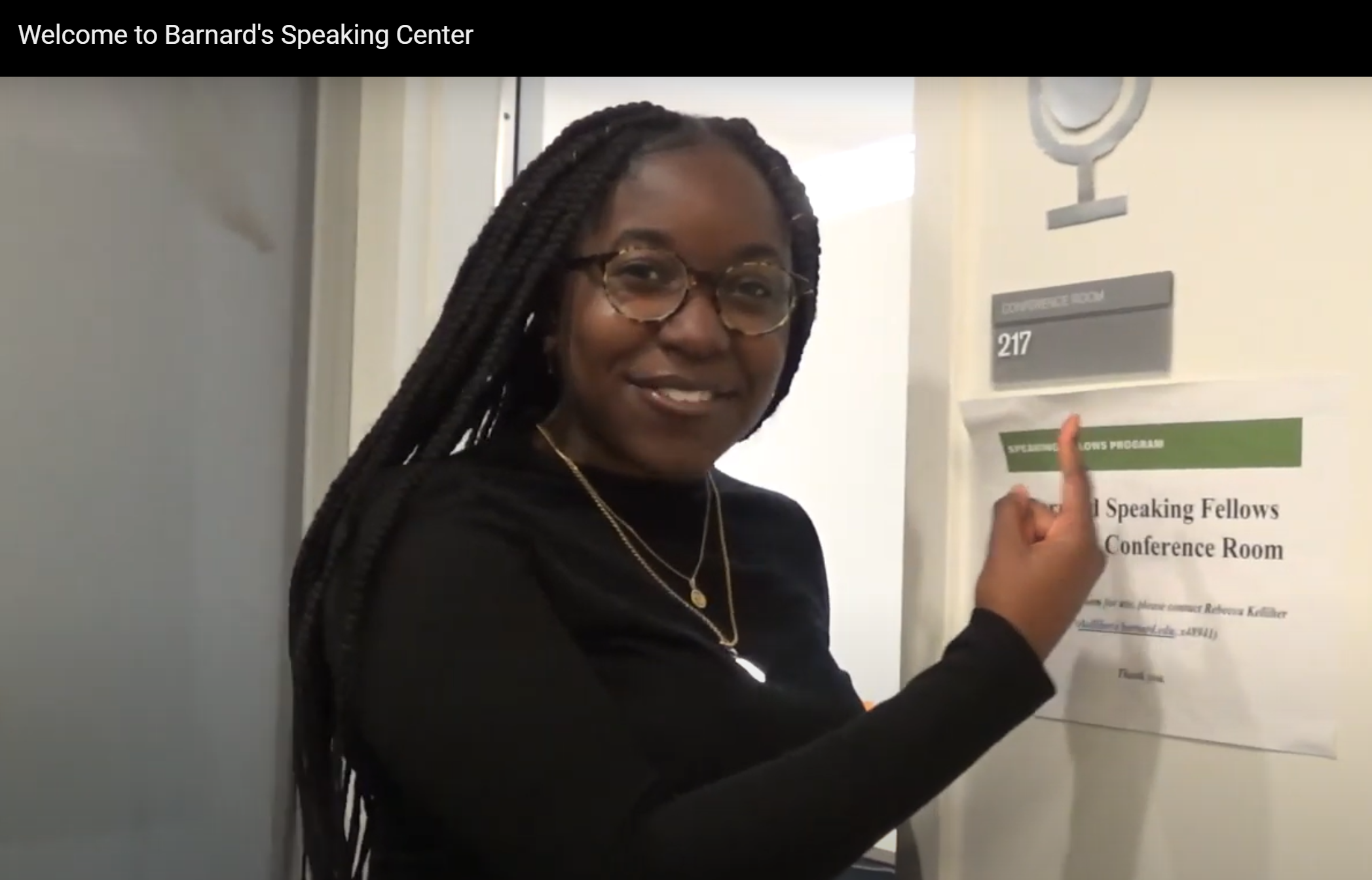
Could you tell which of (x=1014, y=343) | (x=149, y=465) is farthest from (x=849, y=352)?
(x=149, y=465)

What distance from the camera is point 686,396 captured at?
2.46ft

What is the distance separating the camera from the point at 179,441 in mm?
1258

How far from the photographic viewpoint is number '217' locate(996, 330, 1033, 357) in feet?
2.63

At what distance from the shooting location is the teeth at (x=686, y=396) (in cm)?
75

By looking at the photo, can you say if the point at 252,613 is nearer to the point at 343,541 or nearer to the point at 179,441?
the point at 179,441

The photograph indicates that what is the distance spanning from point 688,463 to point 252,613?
791 mm

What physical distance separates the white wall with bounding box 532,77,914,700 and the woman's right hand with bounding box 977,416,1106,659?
421 mm

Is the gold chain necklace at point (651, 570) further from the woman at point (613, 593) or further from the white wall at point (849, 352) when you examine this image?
the white wall at point (849, 352)

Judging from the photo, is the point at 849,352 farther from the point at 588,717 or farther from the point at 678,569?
the point at 588,717

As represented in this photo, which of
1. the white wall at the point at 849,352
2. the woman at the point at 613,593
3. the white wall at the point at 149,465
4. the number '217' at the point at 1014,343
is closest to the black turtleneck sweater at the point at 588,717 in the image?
the woman at the point at 613,593

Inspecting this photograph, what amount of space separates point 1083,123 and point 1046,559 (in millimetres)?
322

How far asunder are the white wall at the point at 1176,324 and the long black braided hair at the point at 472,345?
0.54ft

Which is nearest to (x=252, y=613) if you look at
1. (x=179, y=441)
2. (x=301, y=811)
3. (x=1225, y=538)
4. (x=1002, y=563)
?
(x=179, y=441)

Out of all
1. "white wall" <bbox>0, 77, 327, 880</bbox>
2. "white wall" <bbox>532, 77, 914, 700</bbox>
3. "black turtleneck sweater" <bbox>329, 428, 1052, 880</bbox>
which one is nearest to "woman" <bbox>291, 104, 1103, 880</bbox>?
"black turtleneck sweater" <bbox>329, 428, 1052, 880</bbox>
